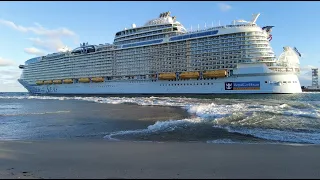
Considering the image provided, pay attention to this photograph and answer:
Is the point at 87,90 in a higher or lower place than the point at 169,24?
lower

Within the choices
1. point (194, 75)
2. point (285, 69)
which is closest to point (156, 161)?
point (194, 75)

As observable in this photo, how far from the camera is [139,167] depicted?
5922 mm

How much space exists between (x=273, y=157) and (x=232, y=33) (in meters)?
66.3

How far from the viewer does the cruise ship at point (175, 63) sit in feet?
207

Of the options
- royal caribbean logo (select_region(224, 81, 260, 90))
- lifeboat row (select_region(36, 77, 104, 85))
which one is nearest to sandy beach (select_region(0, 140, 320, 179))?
royal caribbean logo (select_region(224, 81, 260, 90))

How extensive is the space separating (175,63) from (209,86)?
15.2m

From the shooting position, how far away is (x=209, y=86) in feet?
219

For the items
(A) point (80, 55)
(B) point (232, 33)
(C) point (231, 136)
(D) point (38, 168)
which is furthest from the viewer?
(A) point (80, 55)

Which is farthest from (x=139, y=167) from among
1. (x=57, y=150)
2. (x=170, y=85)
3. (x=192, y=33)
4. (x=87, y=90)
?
(x=87, y=90)

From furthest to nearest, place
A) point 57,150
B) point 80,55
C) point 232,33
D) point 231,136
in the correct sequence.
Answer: point 80,55 → point 232,33 → point 231,136 → point 57,150

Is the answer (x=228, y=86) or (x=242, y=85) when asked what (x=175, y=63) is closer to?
(x=228, y=86)

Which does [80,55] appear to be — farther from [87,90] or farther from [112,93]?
[112,93]

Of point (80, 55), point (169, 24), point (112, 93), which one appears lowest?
point (112, 93)

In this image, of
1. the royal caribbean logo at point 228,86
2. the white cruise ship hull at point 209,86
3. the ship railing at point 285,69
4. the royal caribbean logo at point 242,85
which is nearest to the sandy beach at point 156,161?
the royal caribbean logo at point 242,85
